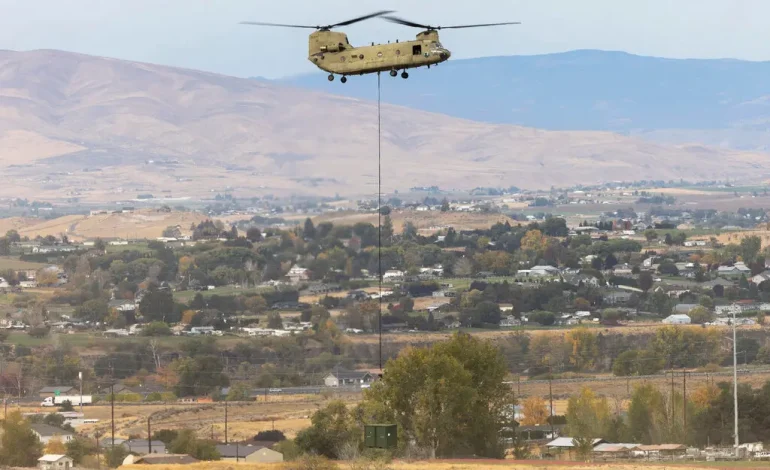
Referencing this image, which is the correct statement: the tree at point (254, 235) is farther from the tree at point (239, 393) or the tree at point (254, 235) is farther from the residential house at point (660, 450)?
the residential house at point (660, 450)

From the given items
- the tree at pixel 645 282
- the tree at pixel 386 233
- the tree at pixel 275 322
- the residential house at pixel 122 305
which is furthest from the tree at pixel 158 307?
the tree at pixel 645 282

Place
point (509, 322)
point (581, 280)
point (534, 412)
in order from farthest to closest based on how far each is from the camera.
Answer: point (581, 280) < point (509, 322) < point (534, 412)

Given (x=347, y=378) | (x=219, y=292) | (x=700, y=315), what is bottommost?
(x=347, y=378)

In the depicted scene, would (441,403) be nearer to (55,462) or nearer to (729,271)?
(55,462)

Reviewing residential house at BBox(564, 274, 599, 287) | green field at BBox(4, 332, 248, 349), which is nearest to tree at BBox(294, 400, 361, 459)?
green field at BBox(4, 332, 248, 349)

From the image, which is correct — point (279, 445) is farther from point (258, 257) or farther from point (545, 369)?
point (258, 257)

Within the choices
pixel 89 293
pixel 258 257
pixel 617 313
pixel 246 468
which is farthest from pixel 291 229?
pixel 246 468

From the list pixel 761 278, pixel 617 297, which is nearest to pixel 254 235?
pixel 617 297
